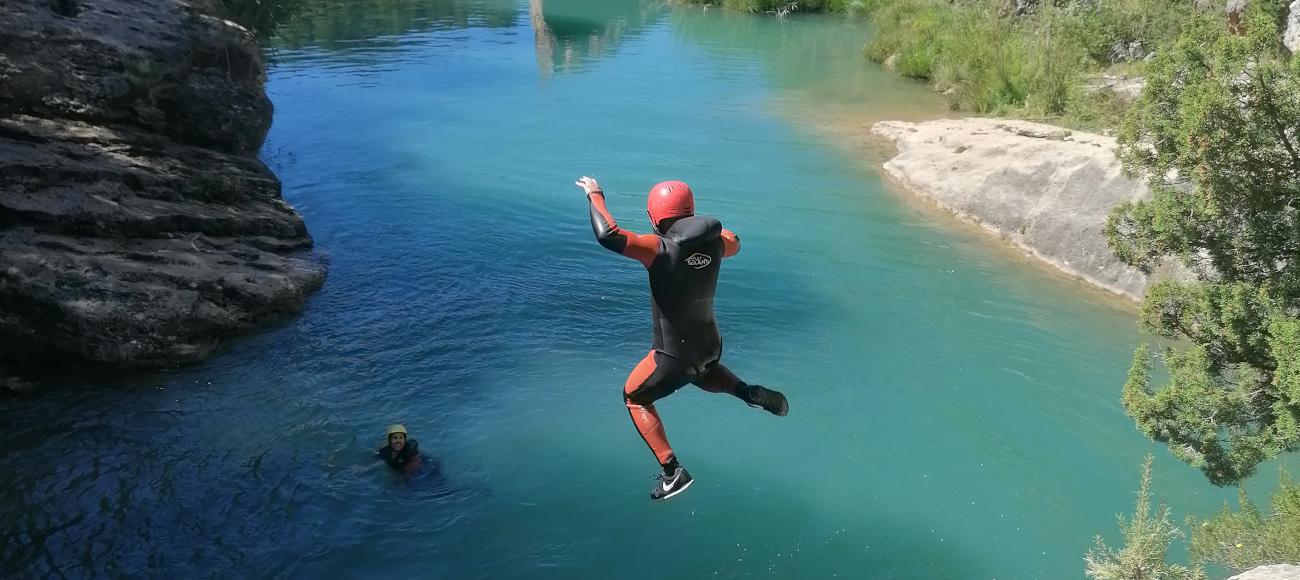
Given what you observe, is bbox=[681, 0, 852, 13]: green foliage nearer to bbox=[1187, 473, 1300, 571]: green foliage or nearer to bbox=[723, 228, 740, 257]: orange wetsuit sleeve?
bbox=[1187, 473, 1300, 571]: green foliage

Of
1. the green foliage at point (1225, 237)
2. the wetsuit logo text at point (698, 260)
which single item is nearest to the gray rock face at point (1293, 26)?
the green foliage at point (1225, 237)

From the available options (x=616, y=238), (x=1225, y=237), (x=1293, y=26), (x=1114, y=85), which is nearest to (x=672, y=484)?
(x=616, y=238)

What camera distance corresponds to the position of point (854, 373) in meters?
10.3

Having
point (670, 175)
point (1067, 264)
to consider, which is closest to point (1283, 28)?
point (1067, 264)

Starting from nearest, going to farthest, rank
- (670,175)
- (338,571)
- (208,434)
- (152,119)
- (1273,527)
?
(1273,527)
(338,571)
(208,434)
(152,119)
(670,175)

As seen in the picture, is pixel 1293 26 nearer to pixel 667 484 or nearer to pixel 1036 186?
pixel 1036 186

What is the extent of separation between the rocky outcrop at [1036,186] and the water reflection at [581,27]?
43.4 ft

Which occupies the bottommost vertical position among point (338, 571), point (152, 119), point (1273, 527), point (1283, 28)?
point (338, 571)

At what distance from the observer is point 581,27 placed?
37125 mm

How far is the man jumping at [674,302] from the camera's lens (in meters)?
5.50

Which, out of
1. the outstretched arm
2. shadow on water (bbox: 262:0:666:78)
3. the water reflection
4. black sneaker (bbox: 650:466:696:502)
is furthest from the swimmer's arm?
the water reflection

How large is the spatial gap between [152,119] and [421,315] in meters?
4.97

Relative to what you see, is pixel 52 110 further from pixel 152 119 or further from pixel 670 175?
pixel 670 175

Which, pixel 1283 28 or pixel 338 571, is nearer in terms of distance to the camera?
pixel 338 571
